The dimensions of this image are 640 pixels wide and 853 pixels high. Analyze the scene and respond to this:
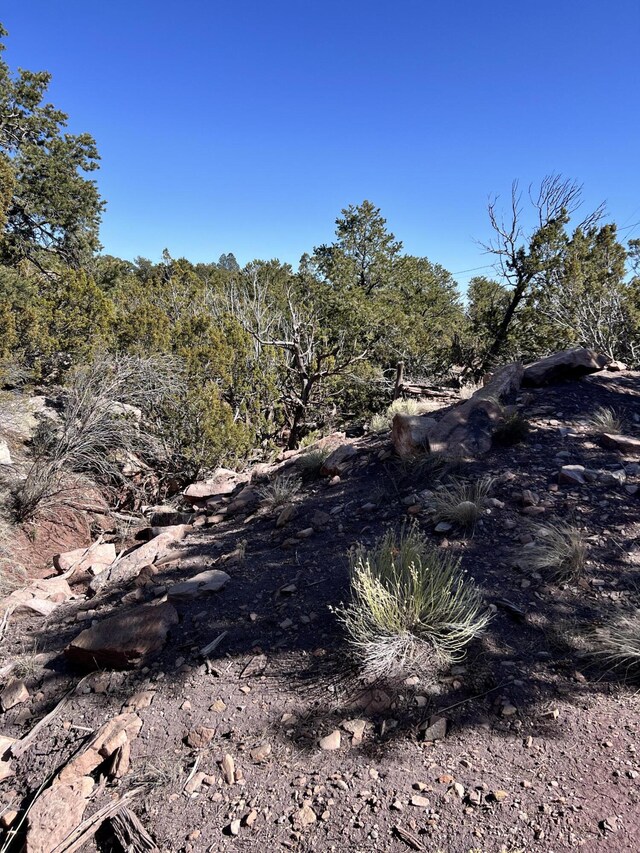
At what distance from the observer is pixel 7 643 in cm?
345

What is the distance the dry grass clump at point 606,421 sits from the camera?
487 centimetres

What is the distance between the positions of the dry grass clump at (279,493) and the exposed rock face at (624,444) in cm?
→ 318

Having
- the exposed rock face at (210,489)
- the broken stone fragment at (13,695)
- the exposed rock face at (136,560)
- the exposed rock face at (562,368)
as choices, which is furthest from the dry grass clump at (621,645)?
the exposed rock face at (210,489)

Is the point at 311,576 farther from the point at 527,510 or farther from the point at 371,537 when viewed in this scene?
the point at 527,510

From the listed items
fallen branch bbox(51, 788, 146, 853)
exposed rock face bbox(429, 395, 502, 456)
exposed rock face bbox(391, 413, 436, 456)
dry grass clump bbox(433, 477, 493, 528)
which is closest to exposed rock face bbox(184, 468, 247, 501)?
exposed rock face bbox(391, 413, 436, 456)

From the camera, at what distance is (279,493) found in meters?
5.16

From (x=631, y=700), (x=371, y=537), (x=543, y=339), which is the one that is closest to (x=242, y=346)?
(x=371, y=537)

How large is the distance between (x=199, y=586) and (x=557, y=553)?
2.56 meters

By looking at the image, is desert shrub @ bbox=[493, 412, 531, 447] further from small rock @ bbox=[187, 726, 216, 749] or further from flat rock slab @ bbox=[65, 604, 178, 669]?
small rock @ bbox=[187, 726, 216, 749]

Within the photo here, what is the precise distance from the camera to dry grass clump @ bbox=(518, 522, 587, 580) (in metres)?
3.05

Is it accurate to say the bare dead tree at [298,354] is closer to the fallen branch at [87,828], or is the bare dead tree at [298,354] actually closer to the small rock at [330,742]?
the small rock at [330,742]

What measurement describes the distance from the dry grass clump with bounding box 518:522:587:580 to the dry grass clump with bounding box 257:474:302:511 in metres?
2.56

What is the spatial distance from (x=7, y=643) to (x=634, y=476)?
202 inches

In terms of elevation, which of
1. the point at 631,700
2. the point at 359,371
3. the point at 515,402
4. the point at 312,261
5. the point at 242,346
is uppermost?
the point at 312,261
